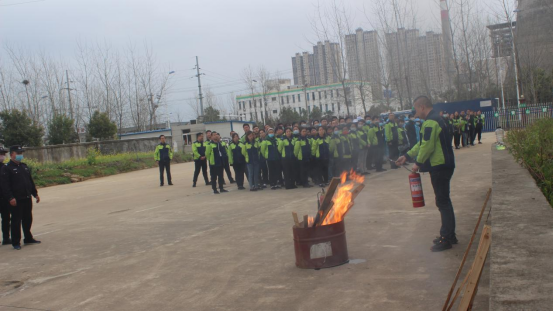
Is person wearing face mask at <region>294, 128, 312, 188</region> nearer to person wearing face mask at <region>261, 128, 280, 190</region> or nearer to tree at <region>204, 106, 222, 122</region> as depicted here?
person wearing face mask at <region>261, 128, 280, 190</region>

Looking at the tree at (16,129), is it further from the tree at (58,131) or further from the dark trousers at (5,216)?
the dark trousers at (5,216)

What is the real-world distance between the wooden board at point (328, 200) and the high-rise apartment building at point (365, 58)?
25626 millimetres

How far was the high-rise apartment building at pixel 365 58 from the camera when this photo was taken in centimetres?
3167

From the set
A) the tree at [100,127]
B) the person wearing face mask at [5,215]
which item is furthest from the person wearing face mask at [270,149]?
the tree at [100,127]

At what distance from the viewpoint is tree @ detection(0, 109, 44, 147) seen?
32.0 metres

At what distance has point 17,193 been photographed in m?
9.50

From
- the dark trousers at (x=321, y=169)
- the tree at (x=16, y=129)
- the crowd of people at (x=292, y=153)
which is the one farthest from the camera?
the tree at (x=16, y=129)

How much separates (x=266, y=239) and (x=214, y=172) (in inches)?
314

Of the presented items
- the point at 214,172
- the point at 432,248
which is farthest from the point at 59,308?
the point at 214,172

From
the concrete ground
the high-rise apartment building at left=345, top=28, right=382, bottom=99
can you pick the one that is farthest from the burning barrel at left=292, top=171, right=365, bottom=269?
the high-rise apartment building at left=345, top=28, right=382, bottom=99

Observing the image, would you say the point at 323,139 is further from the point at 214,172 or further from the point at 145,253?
the point at 145,253

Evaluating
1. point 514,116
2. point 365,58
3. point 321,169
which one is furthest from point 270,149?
point 514,116

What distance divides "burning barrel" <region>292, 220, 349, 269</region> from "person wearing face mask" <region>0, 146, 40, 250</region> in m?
6.16

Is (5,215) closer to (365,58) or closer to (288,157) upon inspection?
(288,157)
